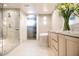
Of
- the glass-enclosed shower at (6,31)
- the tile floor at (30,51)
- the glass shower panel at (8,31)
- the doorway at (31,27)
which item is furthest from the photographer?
the doorway at (31,27)

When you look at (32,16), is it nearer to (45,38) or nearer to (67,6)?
(45,38)

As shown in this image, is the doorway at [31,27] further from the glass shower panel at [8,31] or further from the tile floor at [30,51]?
the tile floor at [30,51]

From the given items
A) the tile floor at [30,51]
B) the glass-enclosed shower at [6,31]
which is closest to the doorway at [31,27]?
the glass-enclosed shower at [6,31]

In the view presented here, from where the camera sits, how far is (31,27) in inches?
354

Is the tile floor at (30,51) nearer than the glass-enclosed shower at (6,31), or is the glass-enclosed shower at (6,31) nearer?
the glass-enclosed shower at (6,31)

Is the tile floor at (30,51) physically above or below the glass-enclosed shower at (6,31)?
A: below

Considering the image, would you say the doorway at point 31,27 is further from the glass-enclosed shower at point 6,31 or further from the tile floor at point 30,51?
the tile floor at point 30,51

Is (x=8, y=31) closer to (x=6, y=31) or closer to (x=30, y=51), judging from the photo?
(x=6, y=31)

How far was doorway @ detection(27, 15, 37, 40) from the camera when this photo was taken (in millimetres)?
8906

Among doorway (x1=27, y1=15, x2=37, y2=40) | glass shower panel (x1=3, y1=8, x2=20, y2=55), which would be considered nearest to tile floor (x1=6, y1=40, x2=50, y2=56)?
glass shower panel (x1=3, y1=8, x2=20, y2=55)

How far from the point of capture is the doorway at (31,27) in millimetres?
8906

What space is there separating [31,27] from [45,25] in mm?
1174

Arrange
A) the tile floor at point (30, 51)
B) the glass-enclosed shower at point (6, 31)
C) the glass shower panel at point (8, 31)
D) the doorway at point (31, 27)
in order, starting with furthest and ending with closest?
the doorway at point (31, 27)
the glass shower panel at point (8, 31)
the tile floor at point (30, 51)
the glass-enclosed shower at point (6, 31)

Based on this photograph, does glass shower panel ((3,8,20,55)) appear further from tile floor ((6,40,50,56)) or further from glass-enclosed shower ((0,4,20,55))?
tile floor ((6,40,50,56))
